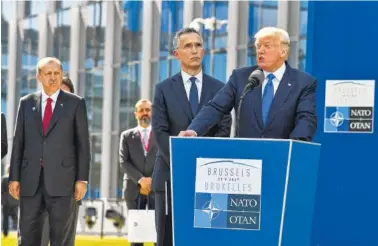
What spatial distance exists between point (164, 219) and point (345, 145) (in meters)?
1.65

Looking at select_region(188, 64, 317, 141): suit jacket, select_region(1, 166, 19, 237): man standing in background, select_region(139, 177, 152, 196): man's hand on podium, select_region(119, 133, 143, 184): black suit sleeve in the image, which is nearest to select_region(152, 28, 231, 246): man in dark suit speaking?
select_region(188, 64, 317, 141): suit jacket

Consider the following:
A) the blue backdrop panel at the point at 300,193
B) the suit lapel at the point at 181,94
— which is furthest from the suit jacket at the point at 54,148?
the blue backdrop panel at the point at 300,193

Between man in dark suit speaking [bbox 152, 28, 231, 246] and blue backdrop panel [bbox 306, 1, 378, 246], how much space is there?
3.11ft

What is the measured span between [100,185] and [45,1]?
5711 mm

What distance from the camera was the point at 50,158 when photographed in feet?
32.8

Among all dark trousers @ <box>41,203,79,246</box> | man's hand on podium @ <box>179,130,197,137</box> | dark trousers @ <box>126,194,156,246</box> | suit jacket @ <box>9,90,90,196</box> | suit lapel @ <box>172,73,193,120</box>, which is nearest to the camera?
man's hand on podium @ <box>179,130,197,137</box>

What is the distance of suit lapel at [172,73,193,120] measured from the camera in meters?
9.14

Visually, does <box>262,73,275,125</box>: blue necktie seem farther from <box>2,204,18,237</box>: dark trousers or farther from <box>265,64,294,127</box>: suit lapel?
<box>2,204,18,237</box>: dark trousers

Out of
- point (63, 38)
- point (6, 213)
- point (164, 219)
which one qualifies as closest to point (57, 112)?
point (164, 219)

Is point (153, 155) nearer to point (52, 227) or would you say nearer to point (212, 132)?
point (52, 227)

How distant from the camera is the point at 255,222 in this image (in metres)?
7.24

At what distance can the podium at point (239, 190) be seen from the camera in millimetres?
7180

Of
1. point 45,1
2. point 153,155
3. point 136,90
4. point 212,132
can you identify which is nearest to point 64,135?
point 212,132

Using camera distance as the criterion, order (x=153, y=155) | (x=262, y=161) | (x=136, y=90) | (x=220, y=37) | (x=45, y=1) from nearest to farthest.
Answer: (x=262, y=161) < (x=153, y=155) < (x=220, y=37) < (x=136, y=90) < (x=45, y=1)
